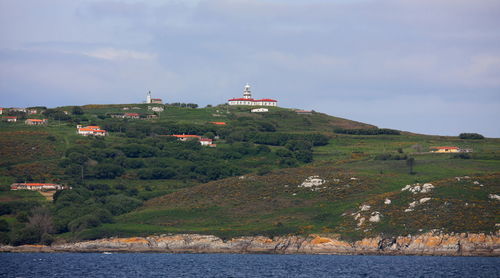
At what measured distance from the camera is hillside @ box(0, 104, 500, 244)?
12312 centimetres

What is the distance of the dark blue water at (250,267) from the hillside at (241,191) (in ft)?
59.3

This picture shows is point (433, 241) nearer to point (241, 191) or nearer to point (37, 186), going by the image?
point (241, 191)

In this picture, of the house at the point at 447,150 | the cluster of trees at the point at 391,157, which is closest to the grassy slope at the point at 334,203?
the cluster of trees at the point at 391,157

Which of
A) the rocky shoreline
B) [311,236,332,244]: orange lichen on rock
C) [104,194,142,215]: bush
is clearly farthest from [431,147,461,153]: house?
[104,194,142,215]: bush

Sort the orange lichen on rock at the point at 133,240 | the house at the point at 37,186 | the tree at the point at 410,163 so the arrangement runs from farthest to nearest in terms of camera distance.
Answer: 1. the house at the point at 37,186
2. the tree at the point at 410,163
3. the orange lichen on rock at the point at 133,240

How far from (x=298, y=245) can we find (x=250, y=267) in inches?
1341

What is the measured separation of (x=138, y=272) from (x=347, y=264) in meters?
27.5

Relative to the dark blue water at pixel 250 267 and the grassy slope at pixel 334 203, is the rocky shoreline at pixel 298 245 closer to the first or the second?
the grassy slope at pixel 334 203

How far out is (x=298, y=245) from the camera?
123188 millimetres

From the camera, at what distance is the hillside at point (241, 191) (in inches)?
4847

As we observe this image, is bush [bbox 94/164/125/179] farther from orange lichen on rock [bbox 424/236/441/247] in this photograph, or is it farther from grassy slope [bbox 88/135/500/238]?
orange lichen on rock [bbox 424/236/441/247]

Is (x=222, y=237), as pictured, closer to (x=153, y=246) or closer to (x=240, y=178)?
(x=153, y=246)

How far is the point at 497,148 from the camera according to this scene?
615ft

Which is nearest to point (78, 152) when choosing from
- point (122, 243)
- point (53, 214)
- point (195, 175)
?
point (195, 175)
